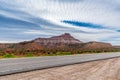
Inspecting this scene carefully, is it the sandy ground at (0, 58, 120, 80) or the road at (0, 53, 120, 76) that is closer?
the sandy ground at (0, 58, 120, 80)

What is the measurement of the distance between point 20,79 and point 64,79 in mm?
1973

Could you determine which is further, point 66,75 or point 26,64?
point 26,64

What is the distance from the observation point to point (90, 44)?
630 feet

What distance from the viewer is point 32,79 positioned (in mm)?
9219

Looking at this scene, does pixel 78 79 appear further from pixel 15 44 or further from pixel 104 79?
pixel 15 44

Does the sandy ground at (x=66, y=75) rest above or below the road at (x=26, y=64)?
below

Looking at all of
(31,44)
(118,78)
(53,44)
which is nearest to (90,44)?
(53,44)

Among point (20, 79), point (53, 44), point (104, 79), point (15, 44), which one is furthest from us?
point (53, 44)

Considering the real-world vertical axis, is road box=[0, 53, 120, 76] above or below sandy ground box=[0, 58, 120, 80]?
above

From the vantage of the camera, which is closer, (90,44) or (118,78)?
(118,78)

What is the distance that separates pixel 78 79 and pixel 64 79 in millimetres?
647

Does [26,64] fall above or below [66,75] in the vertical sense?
above

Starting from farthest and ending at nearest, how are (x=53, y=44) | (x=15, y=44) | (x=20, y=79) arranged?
(x=53, y=44) < (x=15, y=44) < (x=20, y=79)

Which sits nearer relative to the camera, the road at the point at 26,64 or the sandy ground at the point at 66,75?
the sandy ground at the point at 66,75
